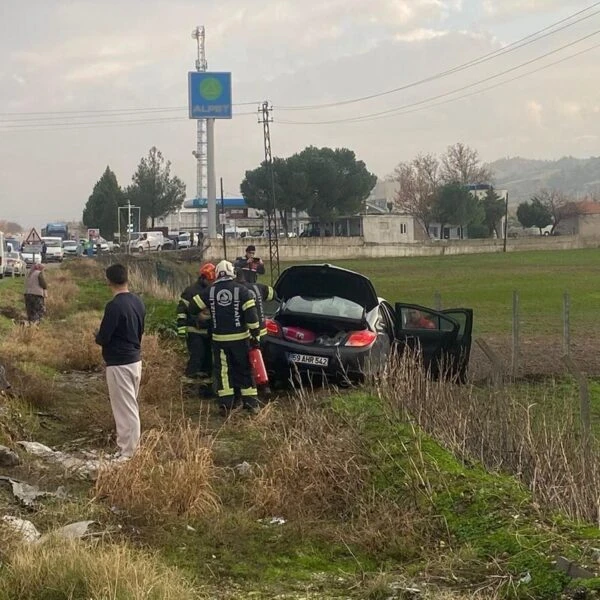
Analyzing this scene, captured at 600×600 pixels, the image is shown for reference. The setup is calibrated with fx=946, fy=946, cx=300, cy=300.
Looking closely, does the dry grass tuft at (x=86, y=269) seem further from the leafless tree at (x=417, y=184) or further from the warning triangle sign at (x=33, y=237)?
the leafless tree at (x=417, y=184)

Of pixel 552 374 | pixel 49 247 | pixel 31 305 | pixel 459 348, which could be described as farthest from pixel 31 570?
pixel 49 247

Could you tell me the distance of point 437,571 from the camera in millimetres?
5172

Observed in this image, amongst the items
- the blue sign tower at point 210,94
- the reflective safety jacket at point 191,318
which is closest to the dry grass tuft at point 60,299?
the reflective safety jacket at point 191,318

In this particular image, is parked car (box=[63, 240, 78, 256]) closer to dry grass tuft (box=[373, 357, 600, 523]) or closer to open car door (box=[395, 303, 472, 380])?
open car door (box=[395, 303, 472, 380])

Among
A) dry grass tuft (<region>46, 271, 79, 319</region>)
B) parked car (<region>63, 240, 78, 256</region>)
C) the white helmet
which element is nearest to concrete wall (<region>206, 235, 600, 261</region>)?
parked car (<region>63, 240, 78, 256</region>)

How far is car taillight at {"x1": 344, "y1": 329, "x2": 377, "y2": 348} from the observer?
11.4 meters

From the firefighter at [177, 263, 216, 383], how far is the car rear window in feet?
3.52

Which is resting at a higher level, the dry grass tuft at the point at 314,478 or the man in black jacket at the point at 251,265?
the man in black jacket at the point at 251,265

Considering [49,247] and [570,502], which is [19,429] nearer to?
[570,502]

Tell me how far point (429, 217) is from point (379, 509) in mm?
98877

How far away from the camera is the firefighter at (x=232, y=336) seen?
33.5 ft

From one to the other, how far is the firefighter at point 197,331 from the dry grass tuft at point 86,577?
7123mm

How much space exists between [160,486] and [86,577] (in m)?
1.90

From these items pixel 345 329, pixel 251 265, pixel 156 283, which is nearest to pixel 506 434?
pixel 345 329
